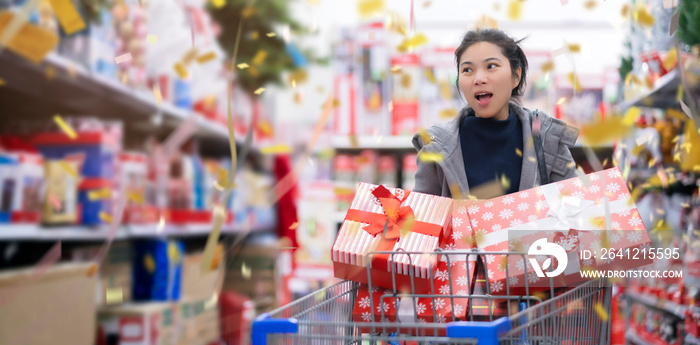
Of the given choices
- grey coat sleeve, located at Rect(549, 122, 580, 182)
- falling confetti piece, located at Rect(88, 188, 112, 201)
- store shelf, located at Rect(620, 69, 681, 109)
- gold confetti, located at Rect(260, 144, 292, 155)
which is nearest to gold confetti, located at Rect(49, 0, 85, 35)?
falling confetti piece, located at Rect(88, 188, 112, 201)

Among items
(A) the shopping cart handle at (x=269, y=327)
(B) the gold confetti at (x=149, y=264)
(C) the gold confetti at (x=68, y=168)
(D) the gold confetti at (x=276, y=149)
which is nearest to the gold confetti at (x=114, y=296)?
(B) the gold confetti at (x=149, y=264)

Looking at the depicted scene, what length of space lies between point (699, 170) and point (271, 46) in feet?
6.94

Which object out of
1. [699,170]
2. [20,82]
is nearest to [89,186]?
[20,82]

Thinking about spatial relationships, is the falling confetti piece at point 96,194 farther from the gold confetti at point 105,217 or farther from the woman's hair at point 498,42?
the woman's hair at point 498,42

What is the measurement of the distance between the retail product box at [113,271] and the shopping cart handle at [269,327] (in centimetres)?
125

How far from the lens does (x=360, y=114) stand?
312 centimetres

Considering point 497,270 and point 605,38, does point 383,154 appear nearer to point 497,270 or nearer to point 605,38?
point 605,38

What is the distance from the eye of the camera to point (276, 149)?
10.8 feet

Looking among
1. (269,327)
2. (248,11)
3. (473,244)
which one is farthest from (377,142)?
(269,327)

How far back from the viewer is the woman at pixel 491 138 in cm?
134

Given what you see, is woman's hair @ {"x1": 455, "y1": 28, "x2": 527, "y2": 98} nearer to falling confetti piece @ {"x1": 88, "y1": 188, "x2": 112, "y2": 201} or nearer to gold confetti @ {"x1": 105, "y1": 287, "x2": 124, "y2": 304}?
falling confetti piece @ {"x1": 88, "y1": 188, "x2": 112, "y2": 201}

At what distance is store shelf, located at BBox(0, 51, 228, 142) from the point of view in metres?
1.58

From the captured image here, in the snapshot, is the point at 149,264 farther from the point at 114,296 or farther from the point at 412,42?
the point at 412,42

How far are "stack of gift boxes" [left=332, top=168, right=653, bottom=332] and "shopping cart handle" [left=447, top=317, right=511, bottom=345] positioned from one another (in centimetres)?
19
